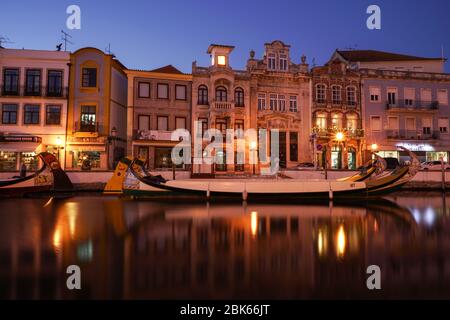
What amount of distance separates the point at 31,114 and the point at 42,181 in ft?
33.7

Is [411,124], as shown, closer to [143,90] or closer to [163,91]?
[163,91]

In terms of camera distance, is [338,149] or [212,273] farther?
[338,149]

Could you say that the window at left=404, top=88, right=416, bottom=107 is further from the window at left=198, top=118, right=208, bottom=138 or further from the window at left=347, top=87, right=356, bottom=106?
the window at left=198, top=118, right=208, bottom=138

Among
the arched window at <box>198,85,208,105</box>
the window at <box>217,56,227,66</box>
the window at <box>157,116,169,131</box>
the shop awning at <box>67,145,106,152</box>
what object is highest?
the window at <box>217,56,227,66</box>

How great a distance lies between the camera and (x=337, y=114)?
36.5m

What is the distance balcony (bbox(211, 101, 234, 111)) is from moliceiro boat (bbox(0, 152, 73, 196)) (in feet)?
48.7

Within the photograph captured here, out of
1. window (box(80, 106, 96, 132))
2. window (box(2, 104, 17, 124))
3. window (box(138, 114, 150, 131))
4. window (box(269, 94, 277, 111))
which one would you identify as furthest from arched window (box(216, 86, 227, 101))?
window (box(2, 104, 17, 124))

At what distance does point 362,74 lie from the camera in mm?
37125

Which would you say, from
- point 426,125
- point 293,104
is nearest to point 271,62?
point 293,104

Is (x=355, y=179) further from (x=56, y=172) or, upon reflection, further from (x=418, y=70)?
(x=418, y=70)

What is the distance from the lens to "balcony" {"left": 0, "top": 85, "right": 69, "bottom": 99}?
3041cm

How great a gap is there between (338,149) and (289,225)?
26.2 meters

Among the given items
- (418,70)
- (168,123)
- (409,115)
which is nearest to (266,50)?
(168,123)

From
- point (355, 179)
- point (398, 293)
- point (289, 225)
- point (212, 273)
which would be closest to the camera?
point (398, 293)
